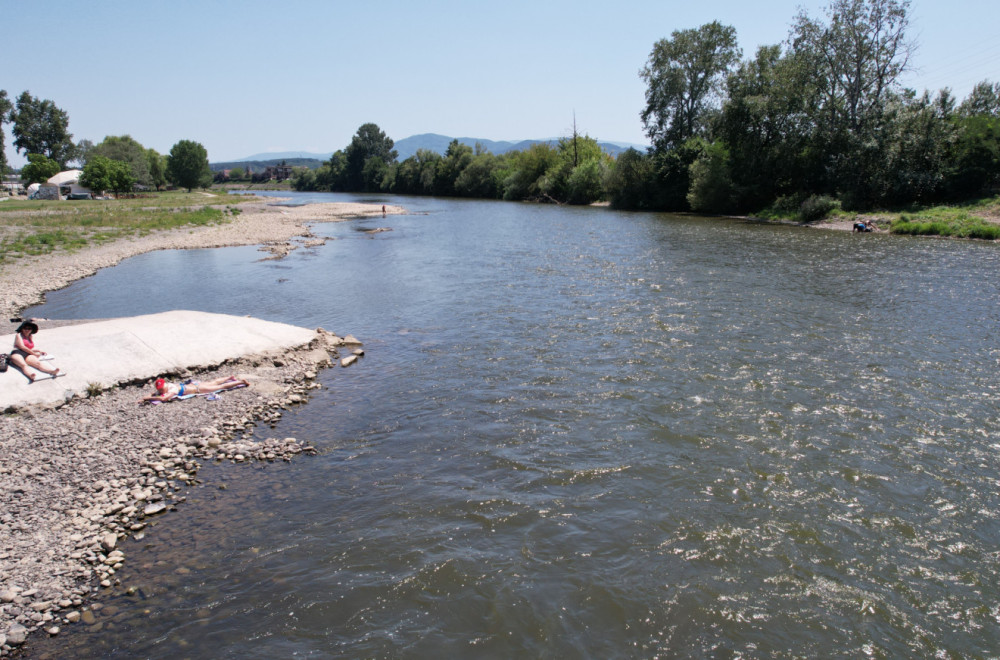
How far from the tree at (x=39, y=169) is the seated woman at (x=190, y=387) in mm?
135921

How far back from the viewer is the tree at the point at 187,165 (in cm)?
15538

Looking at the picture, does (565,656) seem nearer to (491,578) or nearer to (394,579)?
(491,578)

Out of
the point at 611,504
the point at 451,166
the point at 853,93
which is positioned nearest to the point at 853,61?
the point at 853,93

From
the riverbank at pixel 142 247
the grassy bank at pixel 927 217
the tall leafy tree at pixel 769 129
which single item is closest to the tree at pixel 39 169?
the riverbank at pixel 142 247

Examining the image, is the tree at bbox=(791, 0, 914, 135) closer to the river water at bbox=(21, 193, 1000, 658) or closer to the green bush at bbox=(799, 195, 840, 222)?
the green bush at bbox=(799, 195, 840, 222)

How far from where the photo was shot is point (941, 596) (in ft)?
25.3

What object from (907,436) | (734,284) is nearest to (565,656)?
(907,436)

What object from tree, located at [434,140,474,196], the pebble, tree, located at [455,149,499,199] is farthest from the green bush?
Result: tree, located at [434,140,474,196]

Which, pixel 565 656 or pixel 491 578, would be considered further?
pixel 491 578

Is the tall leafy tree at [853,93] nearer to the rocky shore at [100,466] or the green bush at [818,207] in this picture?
the green bush at [818,207]

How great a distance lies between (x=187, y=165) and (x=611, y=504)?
582 feet

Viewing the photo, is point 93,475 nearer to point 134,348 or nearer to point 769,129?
point 134,348

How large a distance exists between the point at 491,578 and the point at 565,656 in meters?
1.67

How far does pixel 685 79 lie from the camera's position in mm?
75625
